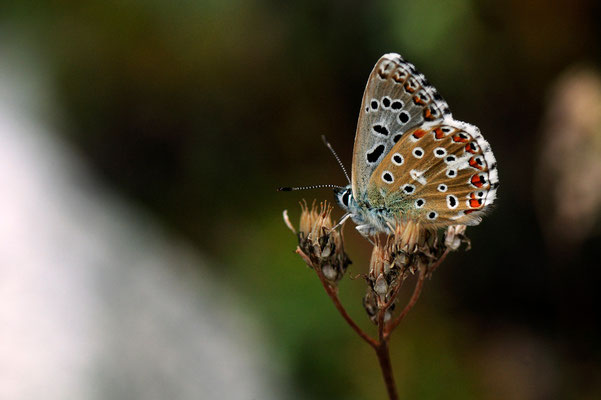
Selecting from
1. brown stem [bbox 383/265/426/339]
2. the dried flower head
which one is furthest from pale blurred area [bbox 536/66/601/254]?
the dried flower head

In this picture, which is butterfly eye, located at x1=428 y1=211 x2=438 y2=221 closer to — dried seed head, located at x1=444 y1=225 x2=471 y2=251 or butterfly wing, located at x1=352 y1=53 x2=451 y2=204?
dried seed head, located at x1=444 y1=225 x2=471 y2=251

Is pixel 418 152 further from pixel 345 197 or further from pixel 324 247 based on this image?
pixel 324 247

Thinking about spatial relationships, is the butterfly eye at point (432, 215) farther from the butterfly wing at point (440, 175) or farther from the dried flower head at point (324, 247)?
the dried flower head at point (324, 247)

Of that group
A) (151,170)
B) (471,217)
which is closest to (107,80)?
(151,170)

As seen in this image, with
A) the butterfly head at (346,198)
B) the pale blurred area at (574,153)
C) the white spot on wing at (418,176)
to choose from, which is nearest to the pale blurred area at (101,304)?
the butterfly head at (346,198)

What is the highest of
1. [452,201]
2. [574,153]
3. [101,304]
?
[452,201]

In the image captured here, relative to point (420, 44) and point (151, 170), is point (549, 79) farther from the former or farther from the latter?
point (151, 170)

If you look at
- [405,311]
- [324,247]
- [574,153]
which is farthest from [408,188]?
[574,153]
